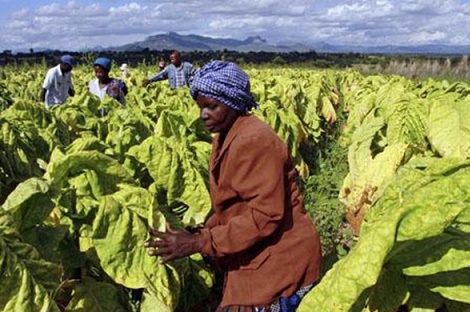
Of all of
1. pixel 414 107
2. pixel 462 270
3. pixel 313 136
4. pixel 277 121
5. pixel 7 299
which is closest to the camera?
pixel 462 270

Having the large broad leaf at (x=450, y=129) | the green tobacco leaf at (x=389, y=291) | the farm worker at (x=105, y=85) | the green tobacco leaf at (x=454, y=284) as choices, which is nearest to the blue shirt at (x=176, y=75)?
the farm worker at (x=105, y=85)

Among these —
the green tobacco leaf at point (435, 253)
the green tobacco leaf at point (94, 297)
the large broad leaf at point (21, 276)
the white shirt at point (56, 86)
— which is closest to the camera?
the green tobacco leaf at point (435, 253)

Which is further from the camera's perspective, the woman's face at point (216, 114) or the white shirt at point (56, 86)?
the white shirt at point (56, 86)

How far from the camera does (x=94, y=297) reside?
3.13 metres

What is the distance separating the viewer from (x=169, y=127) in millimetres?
5406

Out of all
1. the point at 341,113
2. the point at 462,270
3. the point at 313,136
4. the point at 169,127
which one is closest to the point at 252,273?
the point at 462,270

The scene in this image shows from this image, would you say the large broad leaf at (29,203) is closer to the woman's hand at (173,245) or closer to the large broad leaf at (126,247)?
the large broad leaf at (126,247)

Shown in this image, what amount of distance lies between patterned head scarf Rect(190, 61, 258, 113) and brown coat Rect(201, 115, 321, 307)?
9 centimetres

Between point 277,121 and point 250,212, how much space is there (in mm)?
4840

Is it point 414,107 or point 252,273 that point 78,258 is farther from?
point 414,107

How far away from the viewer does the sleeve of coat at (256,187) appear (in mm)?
2578

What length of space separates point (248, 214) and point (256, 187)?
0.14m

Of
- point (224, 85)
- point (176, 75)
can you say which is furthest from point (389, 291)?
point (176, 75)

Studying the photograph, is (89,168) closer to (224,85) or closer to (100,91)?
(224,85)
